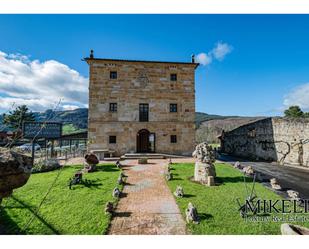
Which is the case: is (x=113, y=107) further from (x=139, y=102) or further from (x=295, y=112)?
(x=295, y=112)

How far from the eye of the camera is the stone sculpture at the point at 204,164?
28.2 ft

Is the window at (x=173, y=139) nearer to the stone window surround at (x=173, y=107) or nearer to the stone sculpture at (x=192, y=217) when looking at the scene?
the stone window surround at (x=173, y=107)

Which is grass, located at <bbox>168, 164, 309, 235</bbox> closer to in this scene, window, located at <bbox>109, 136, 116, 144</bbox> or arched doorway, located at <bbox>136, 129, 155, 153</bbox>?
arched doorway, located at <bbox>136, 129, 155, 153</bbox>

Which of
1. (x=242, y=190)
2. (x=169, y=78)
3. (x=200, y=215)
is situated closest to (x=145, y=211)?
(x=200, y=215)

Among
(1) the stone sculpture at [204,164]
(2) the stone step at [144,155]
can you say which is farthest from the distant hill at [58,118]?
(1) the stone sculpture at [204,164]

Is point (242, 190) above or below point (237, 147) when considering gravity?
Result: below

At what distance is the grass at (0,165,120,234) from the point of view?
4617 mm

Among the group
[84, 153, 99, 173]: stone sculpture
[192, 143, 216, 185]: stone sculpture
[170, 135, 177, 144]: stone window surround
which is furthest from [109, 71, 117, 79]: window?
[192, 143, 216, 185]: stone sculpture

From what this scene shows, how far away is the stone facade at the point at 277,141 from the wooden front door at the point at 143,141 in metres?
10.5

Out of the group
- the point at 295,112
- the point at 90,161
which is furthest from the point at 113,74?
the point at 295,112

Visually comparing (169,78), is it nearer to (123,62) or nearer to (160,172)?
(123,62)

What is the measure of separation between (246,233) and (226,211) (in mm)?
1088

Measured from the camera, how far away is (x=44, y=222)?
4883 millimetres

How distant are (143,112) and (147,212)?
1308cm
